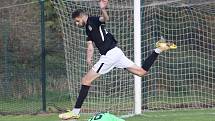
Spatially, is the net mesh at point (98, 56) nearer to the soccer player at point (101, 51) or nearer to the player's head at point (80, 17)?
the soccer player at point (101, 51)

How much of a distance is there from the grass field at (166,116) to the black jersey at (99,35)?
5.61 feet

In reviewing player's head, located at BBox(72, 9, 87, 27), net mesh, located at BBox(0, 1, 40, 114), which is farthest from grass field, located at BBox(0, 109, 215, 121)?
player's head, located at BBox(72, 9, 87, 27)

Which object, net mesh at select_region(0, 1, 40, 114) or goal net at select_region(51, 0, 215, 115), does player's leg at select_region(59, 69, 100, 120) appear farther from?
net mesh at select_region(0, 1, 40, 114)

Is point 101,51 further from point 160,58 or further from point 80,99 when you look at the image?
point 160,58

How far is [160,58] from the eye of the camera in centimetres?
1426

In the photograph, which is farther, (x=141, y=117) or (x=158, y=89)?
(x=158, y=89)

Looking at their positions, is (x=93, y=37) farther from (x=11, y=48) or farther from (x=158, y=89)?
(x=11, y=48)

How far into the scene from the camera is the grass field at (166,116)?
11.4 metres

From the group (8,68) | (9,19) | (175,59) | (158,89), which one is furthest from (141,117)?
(9,19)

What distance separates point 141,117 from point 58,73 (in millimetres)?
4577

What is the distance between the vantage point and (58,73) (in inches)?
629

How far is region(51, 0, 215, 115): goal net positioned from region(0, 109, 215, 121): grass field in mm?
586

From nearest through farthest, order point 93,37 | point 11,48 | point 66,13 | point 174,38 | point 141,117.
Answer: point 93,37 → point 141,117 → point 66,13 → point 174,38 → point 11,48

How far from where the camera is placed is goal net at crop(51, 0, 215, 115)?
13.2 metres
